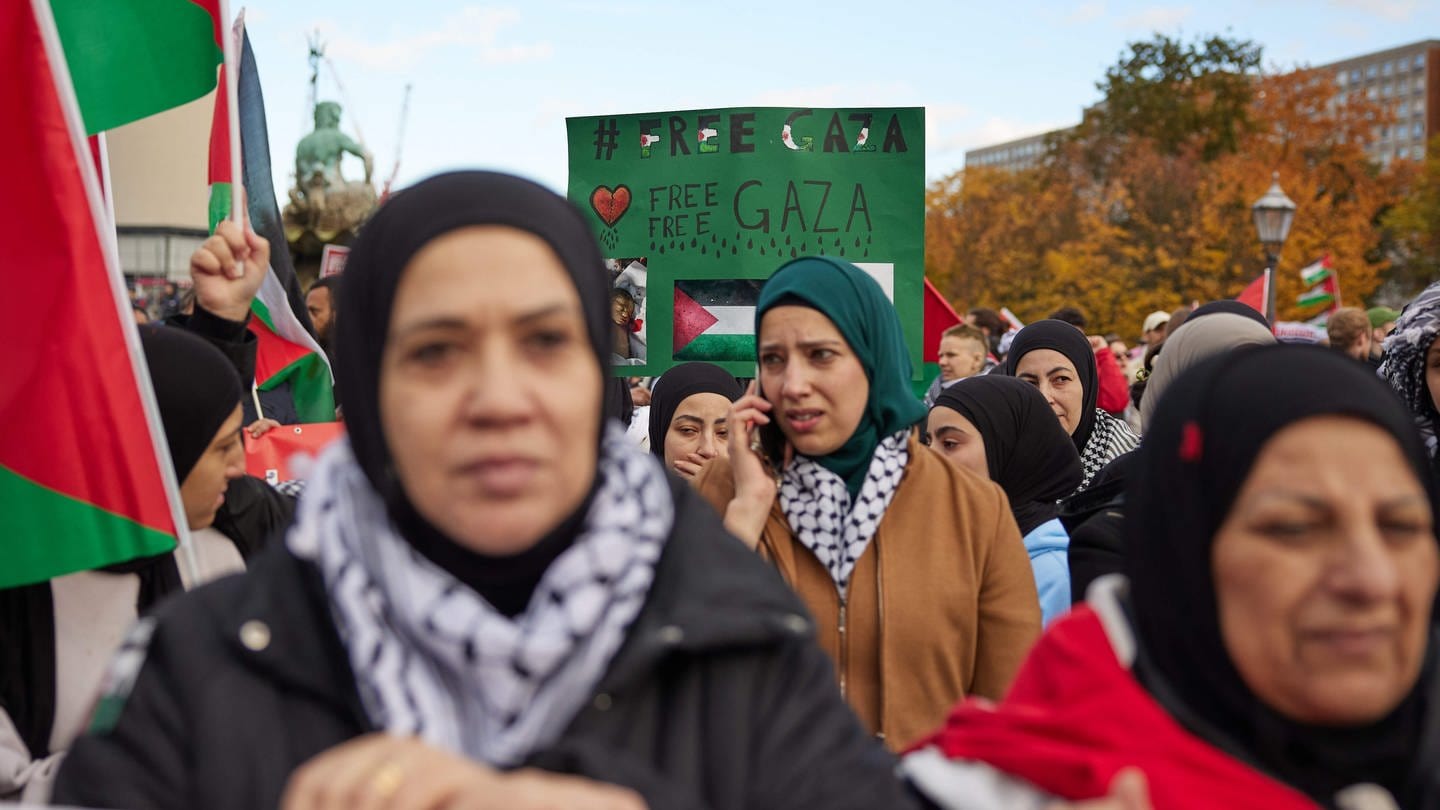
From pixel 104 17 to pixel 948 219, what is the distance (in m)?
42.3

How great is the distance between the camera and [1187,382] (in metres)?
2.13

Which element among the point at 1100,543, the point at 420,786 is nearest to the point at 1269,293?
the point at 1100,543

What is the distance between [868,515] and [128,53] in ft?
8.45

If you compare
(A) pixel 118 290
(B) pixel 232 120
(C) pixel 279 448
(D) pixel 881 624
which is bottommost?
(D) pixel 881 624

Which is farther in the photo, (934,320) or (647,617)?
A: (934,320)

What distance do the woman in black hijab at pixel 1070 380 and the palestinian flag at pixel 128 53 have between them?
420cm

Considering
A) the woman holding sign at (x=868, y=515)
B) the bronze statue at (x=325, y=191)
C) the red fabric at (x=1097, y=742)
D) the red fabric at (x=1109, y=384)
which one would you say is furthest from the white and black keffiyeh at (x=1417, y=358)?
the bronze statue at (x=325, y=191)

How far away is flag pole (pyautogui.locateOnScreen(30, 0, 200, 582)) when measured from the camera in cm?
329

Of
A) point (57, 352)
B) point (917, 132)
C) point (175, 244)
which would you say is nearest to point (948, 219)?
point (175, 244)

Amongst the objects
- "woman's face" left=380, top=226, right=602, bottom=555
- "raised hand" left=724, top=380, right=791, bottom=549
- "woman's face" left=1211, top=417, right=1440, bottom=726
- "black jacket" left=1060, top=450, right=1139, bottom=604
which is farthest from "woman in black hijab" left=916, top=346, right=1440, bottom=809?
"raised hand" left=724, top=380, right=791, bottom=549

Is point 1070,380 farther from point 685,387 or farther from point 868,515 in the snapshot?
point 868,515

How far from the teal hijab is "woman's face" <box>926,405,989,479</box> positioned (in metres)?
1.13

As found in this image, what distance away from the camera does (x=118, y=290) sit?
11.0 ft

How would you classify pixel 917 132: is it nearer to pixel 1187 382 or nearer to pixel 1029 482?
pixel 1029 482
